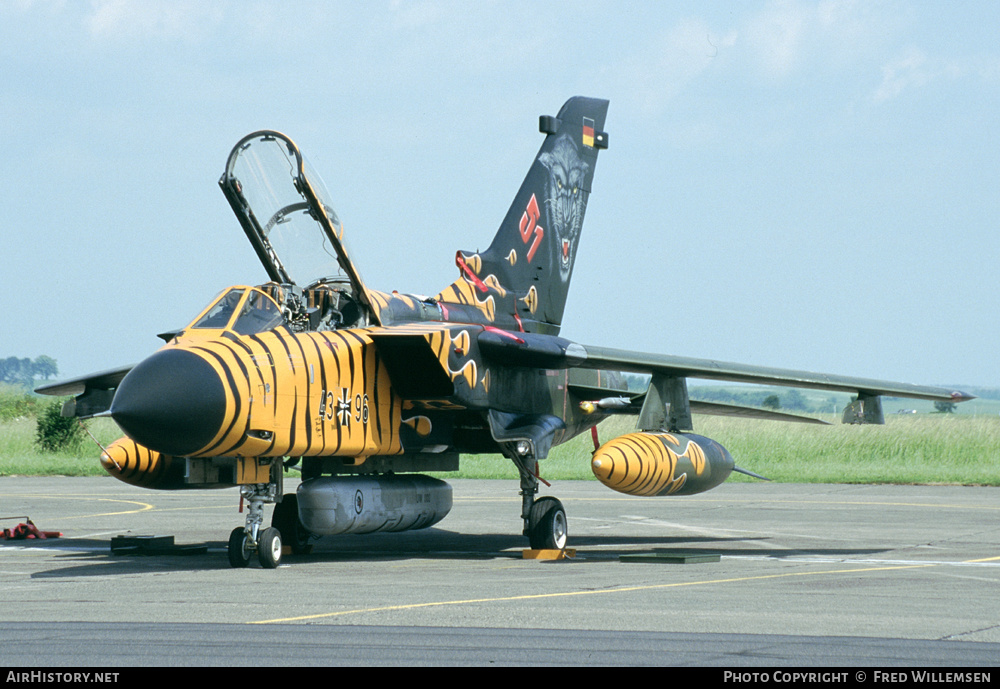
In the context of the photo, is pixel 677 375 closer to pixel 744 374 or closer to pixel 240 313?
pixel 744 374

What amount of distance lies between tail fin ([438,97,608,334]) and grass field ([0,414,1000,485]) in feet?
52.8

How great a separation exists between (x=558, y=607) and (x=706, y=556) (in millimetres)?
5213

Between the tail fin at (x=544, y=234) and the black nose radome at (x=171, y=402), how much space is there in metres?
6.17

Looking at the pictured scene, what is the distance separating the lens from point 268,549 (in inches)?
508

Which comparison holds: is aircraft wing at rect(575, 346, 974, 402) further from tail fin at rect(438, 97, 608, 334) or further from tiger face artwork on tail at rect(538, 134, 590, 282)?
tiger face artwork on tail at rect(538, 134, 590, 282)

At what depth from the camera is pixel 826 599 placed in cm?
1005

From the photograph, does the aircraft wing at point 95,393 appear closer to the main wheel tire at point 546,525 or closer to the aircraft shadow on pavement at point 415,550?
the aircraft shadow on pavement at point 415,550

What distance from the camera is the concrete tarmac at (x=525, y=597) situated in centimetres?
720

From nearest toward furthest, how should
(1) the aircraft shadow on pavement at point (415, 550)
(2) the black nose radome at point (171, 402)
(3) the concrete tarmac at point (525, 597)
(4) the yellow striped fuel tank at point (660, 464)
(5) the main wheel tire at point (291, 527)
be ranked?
(3) the concrete tarmac at point (525, 597), (2) the black nose radome at point (171, 402), (1) the aircraft shadow on pavement at point (415, 550), (4) the yellow striped fuel tank at point (660, 464), (5) the main wheel tire at point (291, 527)

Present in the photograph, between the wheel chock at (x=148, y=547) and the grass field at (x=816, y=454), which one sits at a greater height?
the grass field at (x=816, y=454)

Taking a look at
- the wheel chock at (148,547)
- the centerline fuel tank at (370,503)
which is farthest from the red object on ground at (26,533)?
the centerline fuel tank at (370,503)

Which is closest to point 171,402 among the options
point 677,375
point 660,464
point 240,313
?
point 240,313

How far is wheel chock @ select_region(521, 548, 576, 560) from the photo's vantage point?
49.5 ft
